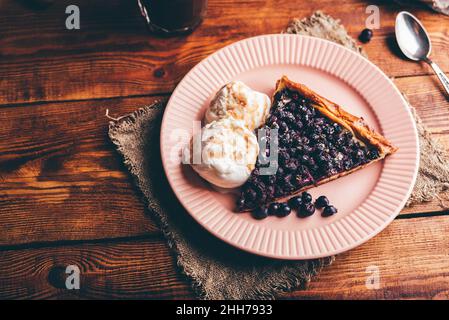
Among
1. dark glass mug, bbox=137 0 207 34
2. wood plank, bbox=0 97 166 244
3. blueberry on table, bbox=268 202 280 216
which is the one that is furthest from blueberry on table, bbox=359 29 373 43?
wood plank, bbox=0 97 166 244

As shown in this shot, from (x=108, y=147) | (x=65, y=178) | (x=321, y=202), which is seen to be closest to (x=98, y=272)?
(x=65, y=178)

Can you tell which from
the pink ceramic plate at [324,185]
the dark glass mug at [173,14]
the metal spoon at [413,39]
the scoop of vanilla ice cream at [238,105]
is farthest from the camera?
the metal spoon at [413,39]

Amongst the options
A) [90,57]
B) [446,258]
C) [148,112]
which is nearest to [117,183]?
[148,112]

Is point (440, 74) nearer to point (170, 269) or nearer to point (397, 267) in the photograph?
point (397, 267)

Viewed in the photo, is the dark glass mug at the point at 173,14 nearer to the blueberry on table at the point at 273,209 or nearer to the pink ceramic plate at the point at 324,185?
the pink ceramic plate at the point at 324,185

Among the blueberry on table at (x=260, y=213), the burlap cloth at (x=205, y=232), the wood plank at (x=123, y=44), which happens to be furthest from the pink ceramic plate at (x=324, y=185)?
the wood plank at (x=123, y=44)
